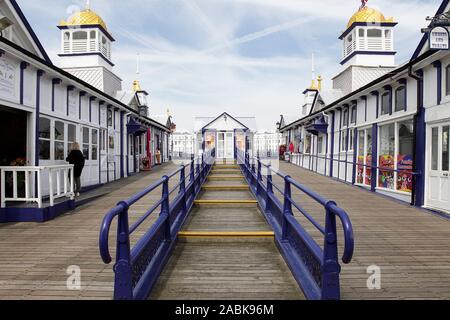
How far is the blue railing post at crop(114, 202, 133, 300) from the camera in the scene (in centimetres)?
304

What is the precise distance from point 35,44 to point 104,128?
202 inches

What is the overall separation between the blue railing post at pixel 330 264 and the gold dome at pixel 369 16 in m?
21.7

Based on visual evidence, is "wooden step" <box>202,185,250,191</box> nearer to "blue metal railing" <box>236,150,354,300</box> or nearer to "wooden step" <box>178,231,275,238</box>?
"blue metal railing" <box>236,150,354,300</box>

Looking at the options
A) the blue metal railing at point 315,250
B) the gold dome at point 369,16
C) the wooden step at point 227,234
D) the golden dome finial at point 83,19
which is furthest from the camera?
the golden dome finial at point 83,19

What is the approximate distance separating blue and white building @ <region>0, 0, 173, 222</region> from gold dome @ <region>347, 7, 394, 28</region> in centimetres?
1577

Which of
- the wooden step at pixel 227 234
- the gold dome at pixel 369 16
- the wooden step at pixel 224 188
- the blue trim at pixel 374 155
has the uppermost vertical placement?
the gold dome at pixel 369 16

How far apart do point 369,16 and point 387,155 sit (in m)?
13.7

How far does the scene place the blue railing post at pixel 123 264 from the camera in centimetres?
304

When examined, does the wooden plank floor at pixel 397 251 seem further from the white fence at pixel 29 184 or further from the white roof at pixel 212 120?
the white roof at pixel 212 120

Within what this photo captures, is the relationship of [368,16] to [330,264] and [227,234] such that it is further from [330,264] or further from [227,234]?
[330,264]

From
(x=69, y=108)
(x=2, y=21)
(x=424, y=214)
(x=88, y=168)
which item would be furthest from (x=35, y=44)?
(x=424, y=214)

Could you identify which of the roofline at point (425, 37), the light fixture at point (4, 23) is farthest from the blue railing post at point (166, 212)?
the roofline at point (425, 37)
